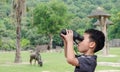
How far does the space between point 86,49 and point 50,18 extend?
5736cm

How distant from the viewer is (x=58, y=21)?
61.4 meters

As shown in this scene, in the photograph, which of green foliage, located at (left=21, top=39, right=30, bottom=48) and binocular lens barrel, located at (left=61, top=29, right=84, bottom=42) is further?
→ green foliage, located at (left=21, top=39, right=30, bottom=48)

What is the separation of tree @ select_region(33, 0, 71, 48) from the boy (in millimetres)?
56278

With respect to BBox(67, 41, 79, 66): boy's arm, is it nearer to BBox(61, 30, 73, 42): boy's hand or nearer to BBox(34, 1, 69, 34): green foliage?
BBox(61, 30, 73, 42): boy's hand

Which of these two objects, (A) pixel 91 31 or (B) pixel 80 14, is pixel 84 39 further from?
(B) pixel 80 14

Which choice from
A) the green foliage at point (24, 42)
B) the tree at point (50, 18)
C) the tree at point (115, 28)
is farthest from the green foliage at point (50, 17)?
the tree at point (115, 28)

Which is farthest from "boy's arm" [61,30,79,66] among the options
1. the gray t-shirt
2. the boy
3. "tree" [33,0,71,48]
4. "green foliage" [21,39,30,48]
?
"green foliage" [21,39,30,48]

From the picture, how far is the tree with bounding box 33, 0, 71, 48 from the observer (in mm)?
61219

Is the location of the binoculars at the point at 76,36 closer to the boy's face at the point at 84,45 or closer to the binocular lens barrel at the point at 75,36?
the binocular lens barrel at the point at 75,36

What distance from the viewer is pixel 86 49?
4.18m

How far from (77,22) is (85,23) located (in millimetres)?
2268

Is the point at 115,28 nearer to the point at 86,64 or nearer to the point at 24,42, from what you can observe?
the point at 24,42

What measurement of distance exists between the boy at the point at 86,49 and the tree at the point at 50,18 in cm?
5628

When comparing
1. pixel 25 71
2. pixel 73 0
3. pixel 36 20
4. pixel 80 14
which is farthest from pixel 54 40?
pixel 25 71
